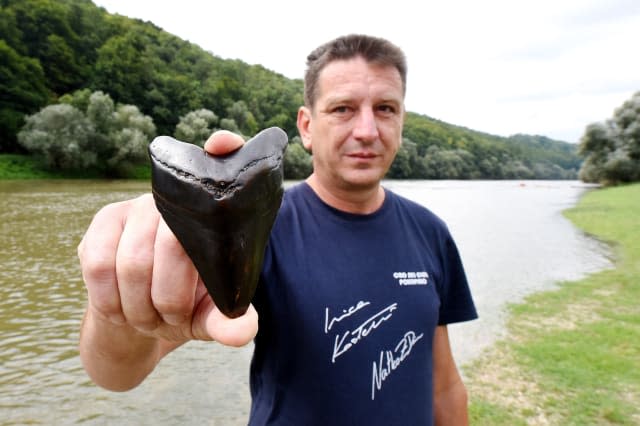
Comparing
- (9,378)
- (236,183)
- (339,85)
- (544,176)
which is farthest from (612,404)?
(544,176)

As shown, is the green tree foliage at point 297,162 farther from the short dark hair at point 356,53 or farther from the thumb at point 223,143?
the thumb at point 223,143

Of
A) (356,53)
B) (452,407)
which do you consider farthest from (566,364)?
(356,53)

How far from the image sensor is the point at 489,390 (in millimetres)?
5391

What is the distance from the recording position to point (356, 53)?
2400 millimetres

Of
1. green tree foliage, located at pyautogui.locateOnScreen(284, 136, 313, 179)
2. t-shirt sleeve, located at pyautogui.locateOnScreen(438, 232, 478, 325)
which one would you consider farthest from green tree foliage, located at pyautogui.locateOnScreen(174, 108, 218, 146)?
t-shirt sleeve, located at pyautogui.locateOnScreen(438, 232, 478, 325)

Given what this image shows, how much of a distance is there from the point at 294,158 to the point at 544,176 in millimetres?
114382

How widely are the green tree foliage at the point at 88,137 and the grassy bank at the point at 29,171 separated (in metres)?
0.62

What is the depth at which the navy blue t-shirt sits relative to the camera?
6.33ft

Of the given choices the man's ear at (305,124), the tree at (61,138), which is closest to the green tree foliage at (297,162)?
the tree at (61,138)

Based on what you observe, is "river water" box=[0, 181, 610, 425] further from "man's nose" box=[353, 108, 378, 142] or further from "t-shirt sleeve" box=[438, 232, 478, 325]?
"man's nose" box=[353, 108, 378, 142]

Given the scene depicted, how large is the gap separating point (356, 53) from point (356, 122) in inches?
16.2

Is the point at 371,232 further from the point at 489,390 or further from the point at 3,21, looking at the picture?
the point at 3,21

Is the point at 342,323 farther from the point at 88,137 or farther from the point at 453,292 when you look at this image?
the point at 88,137

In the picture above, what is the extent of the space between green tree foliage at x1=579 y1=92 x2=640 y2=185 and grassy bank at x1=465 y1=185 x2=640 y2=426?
1828 inches
